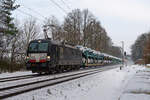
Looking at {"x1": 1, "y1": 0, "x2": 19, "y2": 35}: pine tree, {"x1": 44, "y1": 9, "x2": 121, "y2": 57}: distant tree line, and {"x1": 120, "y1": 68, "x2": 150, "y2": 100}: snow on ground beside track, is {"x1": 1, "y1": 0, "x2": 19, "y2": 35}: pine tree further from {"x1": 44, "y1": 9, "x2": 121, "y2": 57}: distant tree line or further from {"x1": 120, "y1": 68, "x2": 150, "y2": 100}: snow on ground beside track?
{"x1": 44, "y1": 9, "x2": 121, "y2": 57}: distant tree line

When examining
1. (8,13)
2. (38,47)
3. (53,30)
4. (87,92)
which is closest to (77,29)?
(53,30)

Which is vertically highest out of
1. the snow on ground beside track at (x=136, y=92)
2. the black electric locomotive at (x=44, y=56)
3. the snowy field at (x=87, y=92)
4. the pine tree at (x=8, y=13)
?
the pine tree at (x=8, y=13)

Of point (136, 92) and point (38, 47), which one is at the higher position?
point (38, 47)

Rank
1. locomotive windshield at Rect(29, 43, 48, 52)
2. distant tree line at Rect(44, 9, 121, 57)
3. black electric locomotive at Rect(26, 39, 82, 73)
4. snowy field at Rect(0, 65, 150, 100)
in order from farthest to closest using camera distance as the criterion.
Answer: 1. distant tree line at Rect(44, 9, 121, 57)
2. locomotive windshield at Rect(29, 43, 48, 52)
3. black electric locomotive at Rect(26, 39, 82, 73)
4. snowy field at Rect(0, 65, 150, 100)

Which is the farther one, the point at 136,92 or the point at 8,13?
the point at 8,13

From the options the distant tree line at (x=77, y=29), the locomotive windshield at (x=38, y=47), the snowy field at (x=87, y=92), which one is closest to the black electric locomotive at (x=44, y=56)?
the locomotive windshield at (x=38, y=47)

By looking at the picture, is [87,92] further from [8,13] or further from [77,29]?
[77,29]

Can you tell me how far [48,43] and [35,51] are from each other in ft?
4.39

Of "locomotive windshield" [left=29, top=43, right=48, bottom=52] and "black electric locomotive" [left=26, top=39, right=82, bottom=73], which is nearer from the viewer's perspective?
"black electric locomotive" [left=26, top=39, right=82, bottom=73]

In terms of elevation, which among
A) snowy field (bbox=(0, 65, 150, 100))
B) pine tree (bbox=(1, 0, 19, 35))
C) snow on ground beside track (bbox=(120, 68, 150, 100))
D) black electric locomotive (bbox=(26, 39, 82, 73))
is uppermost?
pine tree (bbox=(1, 0, 19, 35))

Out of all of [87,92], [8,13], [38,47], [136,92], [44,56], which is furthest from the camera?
[8,13]

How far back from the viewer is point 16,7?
2470 centimetres

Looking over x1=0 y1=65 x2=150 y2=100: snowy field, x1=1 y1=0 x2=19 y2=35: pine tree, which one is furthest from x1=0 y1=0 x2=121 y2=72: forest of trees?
x1=0 y1=65 x2=150 y2=100: snowy field

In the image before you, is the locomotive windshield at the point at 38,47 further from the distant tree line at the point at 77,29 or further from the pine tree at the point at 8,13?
the distant tree line at the point at 77,29
